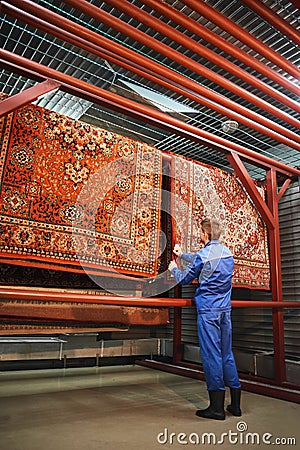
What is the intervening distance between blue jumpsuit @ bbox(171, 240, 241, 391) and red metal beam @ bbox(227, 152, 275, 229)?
1.29 meters

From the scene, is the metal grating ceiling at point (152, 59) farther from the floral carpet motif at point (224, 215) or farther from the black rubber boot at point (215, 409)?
the black rubber boot at point (215, 409)

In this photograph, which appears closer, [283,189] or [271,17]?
[271,17]

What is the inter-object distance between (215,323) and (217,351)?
8.9 inches

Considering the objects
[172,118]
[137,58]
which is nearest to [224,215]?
[172,118]

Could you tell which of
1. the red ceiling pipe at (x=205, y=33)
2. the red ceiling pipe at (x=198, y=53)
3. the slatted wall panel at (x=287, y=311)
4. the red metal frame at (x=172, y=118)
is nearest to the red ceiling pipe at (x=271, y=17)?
the red metal frame at (x=172, y=118)

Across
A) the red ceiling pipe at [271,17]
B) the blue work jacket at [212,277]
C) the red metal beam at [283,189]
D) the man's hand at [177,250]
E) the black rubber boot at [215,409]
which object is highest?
the red ceiling pipe at [271,17]

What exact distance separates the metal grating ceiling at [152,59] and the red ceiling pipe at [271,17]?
0.15ft

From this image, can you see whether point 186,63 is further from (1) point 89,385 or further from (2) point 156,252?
(1) point 89,385

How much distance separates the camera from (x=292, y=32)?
101 inches

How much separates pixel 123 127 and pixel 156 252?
210 centimetres

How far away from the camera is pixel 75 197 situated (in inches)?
127

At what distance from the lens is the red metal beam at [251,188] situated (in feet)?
14.0

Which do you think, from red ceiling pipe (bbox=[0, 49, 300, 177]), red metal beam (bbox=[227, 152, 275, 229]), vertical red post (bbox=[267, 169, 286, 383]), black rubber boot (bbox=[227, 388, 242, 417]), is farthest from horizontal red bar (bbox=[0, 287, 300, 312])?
red ceiling pipe (bbox=[0, 49, 300, 177])

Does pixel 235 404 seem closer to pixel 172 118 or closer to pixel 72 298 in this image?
pixel 72 298
